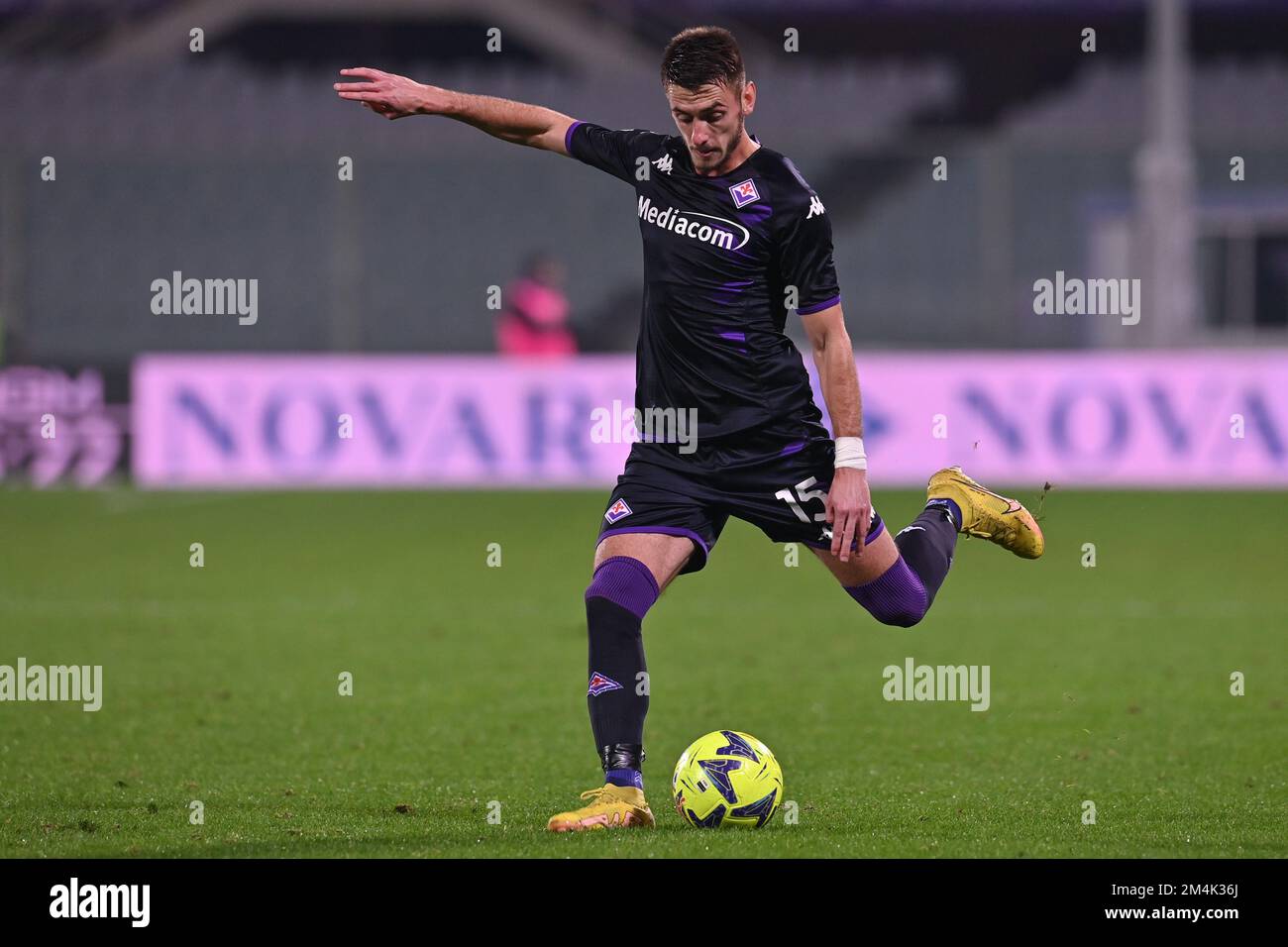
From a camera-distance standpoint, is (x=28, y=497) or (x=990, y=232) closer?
(x=28, y=497)

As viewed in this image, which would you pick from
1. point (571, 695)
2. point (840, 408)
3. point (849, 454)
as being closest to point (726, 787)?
point (849, 454)

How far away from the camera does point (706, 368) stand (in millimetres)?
5762

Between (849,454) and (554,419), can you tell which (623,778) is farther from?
(554,419)

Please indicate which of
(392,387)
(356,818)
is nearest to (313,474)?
(392,387)

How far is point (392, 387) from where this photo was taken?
1750 centimetres

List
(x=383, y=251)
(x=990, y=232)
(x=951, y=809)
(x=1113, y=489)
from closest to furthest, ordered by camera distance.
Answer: (x=951, y=809) < (x=1113, y=489) < (x=990, y=232) < (x=383, y=251)

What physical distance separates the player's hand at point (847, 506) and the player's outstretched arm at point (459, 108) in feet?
4.59

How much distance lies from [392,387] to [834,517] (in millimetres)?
12262

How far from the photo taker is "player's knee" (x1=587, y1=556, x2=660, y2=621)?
5543 millimetres

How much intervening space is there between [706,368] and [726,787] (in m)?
1.27

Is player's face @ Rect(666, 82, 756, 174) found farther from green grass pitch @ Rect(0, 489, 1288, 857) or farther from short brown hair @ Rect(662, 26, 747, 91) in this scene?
green grass pitch @ Rect(0, 489, 1288, 857)

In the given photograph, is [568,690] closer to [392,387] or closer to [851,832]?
[851,832]

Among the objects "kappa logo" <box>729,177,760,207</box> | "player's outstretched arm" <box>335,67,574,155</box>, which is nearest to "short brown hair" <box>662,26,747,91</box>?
"kappa logo" <box>729,177,760,207</box>

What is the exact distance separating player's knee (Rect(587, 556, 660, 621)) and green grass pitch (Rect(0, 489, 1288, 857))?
26.4 inches
